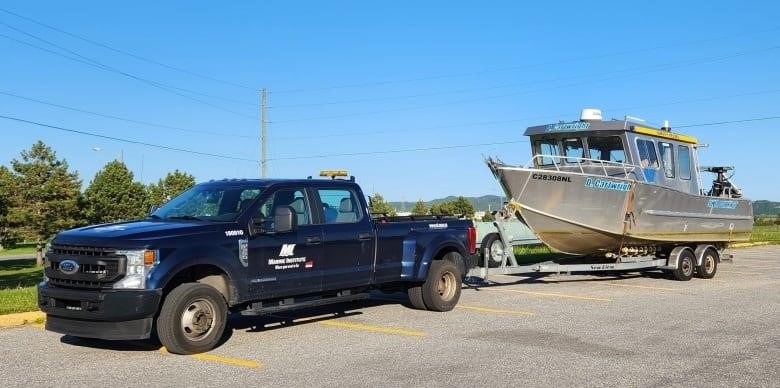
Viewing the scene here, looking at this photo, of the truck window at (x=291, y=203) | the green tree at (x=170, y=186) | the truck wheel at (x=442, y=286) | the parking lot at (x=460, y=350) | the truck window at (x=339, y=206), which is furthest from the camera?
the green tree at (x=170, y=186)

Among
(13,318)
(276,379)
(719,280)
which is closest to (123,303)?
(276,379)

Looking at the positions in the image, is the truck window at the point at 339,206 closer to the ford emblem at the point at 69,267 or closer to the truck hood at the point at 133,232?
the truck hood at the point at 133,232

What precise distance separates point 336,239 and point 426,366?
2637 millimetres

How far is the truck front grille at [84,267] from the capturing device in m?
7.09

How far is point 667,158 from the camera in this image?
16078mm

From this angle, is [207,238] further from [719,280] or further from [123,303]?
[719,280]

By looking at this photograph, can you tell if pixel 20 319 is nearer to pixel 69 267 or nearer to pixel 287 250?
pixel 69 267

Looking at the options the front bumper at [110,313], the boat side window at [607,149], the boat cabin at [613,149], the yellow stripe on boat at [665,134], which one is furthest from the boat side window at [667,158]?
the front bumper at [110,313]

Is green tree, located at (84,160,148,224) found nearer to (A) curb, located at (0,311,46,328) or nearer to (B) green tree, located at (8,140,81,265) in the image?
(B) green tree, located at (8,140,81,265)

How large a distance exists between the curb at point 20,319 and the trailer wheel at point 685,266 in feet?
41.3

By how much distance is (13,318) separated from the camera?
966 cm

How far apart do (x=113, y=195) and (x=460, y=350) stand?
5651cm

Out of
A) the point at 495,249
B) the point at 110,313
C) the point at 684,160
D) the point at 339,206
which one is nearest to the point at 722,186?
the point at 684,160

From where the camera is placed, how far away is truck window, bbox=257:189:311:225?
8.57m
